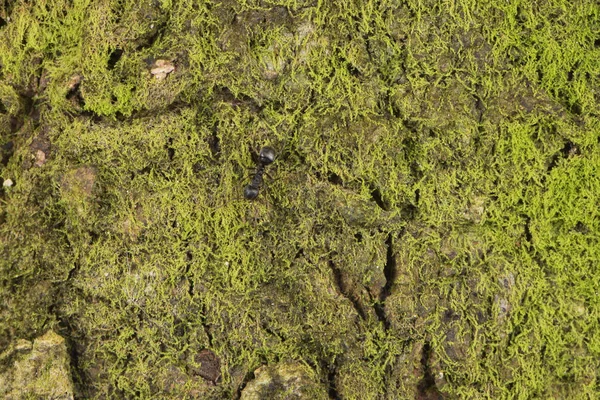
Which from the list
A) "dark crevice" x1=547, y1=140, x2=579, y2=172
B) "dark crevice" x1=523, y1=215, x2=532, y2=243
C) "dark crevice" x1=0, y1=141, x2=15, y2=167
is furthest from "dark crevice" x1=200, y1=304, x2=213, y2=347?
"dark crevice" x1=547, y1=140, x2=579, y2=172

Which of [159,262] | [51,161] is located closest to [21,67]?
[51,161]

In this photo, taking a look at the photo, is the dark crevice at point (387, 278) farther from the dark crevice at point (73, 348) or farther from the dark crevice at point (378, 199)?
the dark crevice at point (73, 348)

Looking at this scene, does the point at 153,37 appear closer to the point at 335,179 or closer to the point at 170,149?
the point at 170,149

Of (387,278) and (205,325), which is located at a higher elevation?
(387,278)

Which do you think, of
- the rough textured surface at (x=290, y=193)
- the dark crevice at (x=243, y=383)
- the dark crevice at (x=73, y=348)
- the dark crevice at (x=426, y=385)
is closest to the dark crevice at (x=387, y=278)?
the rough textured surface at (x=290, y=193)

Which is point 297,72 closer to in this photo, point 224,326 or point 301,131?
point 301,131

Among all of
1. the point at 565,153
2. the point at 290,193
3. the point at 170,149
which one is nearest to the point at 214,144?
the point at 170,149

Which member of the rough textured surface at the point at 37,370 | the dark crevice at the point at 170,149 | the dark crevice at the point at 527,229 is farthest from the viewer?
the dark crevice at the point at 527,229
